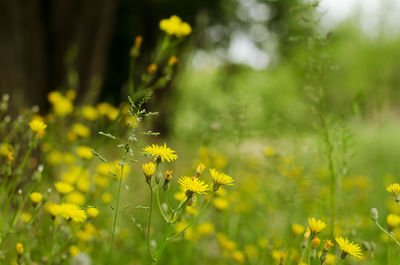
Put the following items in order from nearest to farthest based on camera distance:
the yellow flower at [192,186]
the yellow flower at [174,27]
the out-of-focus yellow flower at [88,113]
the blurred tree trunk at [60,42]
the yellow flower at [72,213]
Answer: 1. the yellow flower at [192,186]
2. the yellow flower at [72,213]
3. the yellow flower at [174,27]
4. the out-of-focus yellow flower at [88,113]
5. the blurred tree trunk at [60,42]

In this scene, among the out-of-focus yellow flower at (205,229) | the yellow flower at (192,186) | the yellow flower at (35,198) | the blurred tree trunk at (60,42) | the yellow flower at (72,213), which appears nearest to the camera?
the yellow flower at (192,186)

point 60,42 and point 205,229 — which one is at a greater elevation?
point 60,42

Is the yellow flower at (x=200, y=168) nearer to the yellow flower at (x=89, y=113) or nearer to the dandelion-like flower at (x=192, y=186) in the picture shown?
the dandelion-like flower at (x=192, y=186)

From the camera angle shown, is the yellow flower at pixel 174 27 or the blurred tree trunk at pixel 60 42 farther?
the blurred tree trunk at pixel 60 42

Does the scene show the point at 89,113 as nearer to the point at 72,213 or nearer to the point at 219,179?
the point at 72,213

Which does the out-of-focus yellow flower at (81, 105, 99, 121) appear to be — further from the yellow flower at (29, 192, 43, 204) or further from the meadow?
the yellow flower at (29, 192, 43, 204)

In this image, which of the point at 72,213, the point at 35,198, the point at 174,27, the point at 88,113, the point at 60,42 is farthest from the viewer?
the point at 60,42

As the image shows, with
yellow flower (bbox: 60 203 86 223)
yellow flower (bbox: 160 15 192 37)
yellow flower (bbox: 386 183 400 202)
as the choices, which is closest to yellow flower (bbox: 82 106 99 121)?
yellow flower (bbox: 160 15 192 37)

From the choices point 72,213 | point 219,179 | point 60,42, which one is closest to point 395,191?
point 219,179

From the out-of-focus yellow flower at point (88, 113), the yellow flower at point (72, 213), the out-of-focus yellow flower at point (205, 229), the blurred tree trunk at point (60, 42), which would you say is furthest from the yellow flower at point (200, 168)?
the blurred tree trunk at point (60, 42)

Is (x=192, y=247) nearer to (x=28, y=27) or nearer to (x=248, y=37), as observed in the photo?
(x=28, y=27)

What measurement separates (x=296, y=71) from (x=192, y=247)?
69.7 ft

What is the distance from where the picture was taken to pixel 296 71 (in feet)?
73.2

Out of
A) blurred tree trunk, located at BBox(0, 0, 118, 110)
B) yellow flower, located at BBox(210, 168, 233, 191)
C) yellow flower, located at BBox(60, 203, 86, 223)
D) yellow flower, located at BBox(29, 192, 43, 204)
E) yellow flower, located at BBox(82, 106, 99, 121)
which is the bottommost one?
yellow flower, located at BBox(60, 203, 86, 223)
